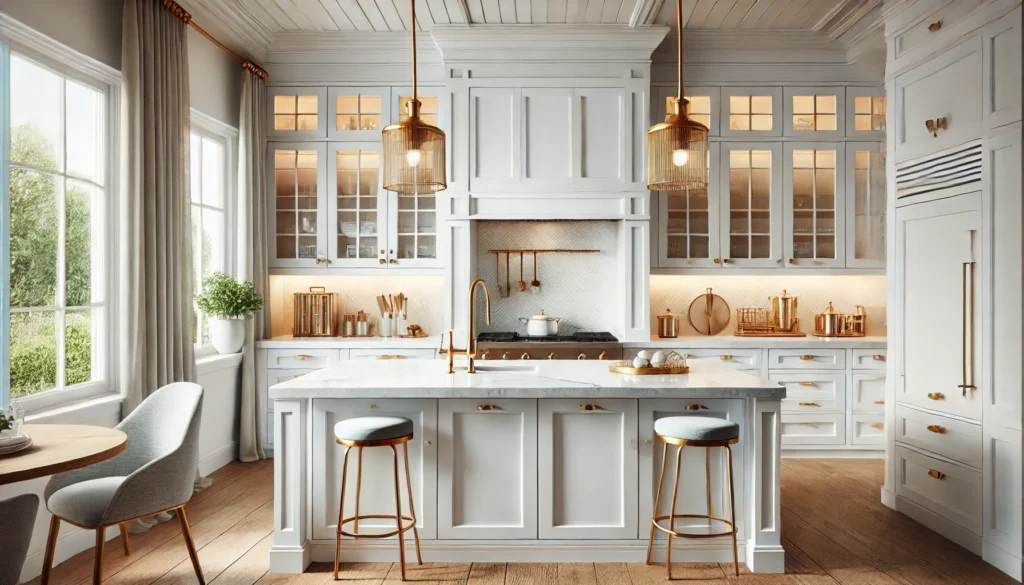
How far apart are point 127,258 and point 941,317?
4.44m

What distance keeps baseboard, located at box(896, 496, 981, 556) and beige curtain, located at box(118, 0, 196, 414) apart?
172 inches

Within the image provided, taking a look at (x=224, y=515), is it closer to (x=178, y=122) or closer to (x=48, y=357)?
(x=48, y=357)

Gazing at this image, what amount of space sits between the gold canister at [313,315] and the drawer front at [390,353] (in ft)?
1.51

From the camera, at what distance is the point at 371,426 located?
3.04 meters

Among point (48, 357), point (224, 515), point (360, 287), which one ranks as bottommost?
point (224, 515)

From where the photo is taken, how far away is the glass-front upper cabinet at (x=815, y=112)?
5633mm

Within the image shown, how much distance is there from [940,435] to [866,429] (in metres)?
1.70

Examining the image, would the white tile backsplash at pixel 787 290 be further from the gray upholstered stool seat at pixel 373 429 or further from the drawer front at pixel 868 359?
the gray upholstered stool seat at pixel 373 429

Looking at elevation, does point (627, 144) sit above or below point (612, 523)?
above

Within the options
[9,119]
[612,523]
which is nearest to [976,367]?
[612,523]

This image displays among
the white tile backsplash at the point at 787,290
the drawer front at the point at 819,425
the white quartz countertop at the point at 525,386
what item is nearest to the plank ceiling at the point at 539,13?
the white tile backsplash at the point at 787,290

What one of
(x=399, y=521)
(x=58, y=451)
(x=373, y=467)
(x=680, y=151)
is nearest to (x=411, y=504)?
(x=399, y=521)

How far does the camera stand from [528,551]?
3.32m

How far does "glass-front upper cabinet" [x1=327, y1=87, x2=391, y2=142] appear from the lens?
565cm
